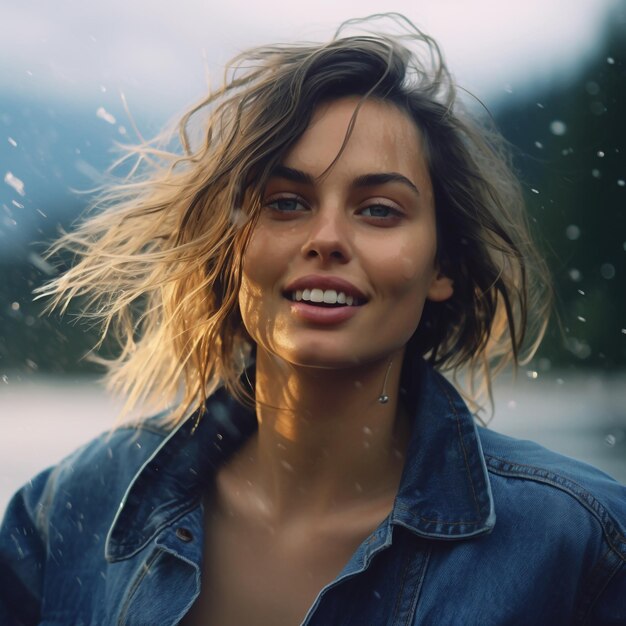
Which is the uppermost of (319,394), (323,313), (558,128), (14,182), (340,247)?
(340,247)

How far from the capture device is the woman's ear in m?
2.79

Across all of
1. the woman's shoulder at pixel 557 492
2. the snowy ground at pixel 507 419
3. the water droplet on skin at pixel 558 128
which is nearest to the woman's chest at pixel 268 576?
the woman's shoulder at pixel 557 492

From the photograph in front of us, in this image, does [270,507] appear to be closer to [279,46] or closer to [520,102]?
[279,46]

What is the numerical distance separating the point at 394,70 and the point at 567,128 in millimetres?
21951

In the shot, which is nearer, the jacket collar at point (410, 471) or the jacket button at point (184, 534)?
the jacket collar at point (410, 471)

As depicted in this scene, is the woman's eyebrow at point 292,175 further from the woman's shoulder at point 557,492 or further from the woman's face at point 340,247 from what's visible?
the woman's shoulder at point 557,492

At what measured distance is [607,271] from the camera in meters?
21.4

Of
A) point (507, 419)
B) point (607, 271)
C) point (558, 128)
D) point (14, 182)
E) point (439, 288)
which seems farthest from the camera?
point (14, 182)

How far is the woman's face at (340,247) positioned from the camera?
246 cm

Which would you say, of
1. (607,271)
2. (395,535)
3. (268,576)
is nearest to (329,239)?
(395,535)

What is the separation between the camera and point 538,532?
7.84 feet

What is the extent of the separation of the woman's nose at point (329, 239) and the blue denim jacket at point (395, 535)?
0.50 m

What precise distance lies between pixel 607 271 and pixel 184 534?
65.1ft

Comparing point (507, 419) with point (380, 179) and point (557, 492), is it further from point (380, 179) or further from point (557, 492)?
point (380, 179)
